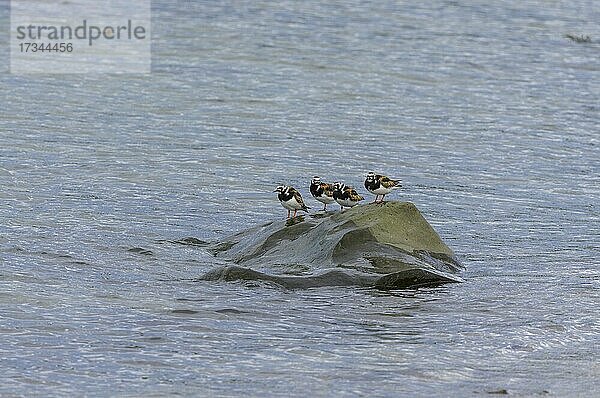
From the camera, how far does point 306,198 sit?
59.6ft

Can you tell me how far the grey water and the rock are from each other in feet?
0.77

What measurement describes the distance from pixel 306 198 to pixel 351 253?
16.8 ft

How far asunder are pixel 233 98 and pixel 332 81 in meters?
3.54

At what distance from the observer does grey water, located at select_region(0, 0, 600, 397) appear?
10219mm

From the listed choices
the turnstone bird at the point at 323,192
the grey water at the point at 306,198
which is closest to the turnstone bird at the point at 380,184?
the turnstone bird at the point at 323,192

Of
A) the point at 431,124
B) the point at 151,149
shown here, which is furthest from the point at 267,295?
the point at 431,124

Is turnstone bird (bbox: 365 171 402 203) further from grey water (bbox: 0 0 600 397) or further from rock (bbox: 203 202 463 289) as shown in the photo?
A: grey water (bbox: 0 0 600 397)

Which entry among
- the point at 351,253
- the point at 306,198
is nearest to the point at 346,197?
the point at 351,253

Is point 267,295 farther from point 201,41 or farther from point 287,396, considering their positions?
point 201,41

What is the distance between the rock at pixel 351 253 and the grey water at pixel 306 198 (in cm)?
23

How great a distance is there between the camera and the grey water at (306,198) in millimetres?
10219

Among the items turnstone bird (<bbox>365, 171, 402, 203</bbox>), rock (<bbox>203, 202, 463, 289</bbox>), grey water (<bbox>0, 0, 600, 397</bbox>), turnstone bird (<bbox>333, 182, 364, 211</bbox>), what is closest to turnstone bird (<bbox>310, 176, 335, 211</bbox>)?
turnstone bird (<bbox>333, 182, 364, 211</bbox>)

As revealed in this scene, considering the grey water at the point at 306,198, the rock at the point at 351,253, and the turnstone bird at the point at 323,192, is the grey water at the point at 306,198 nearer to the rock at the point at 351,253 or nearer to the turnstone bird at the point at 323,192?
the rock at the point at 351,253

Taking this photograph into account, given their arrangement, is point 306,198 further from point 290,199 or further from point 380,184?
point 380,184
